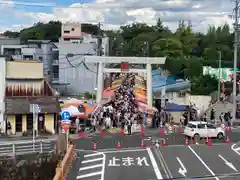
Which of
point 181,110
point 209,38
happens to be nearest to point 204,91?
point 181,110

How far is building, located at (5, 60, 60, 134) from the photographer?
A: 3516cm

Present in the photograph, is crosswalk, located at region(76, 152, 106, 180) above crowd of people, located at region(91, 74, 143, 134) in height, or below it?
below

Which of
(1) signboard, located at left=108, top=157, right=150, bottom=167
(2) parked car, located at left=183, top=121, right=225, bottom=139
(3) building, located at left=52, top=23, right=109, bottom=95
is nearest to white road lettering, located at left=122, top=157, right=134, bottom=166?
(1) signboard, located at left=108, top=157, right=150, bottom=167

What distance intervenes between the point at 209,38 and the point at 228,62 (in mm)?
28048

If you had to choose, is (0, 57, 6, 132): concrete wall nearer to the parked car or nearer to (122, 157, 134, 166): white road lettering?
(122, 157, 134, 166): white road lettering

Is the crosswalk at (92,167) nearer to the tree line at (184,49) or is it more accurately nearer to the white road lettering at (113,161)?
the white road lettering at (113,161)

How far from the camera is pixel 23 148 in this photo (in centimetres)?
2539

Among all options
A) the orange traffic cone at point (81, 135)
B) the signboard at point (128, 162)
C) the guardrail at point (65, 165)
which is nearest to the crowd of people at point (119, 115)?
the orange traffic cone at point (81, 135)

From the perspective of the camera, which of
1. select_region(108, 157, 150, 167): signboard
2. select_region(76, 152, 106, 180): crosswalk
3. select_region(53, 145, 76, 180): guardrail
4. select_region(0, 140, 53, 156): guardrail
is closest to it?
select_region(53, 145, 76, 180): guardrail

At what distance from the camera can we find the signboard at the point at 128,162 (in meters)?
24.7

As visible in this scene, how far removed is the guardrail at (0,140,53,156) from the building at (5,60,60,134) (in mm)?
9329

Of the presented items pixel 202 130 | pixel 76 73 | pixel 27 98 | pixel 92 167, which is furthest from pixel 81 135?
pixel 76 73

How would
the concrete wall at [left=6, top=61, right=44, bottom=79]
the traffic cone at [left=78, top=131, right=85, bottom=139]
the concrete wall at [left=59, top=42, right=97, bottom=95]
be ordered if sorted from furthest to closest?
the concrete wall at [left=59, top=42, right=97, bottom=95] → the concrete wall at [left=6, top=61, right=44, bottom=79] → the traffic cone at [left=78, top=131, right=85, bottom=139]

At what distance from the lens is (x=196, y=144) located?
31656mm
